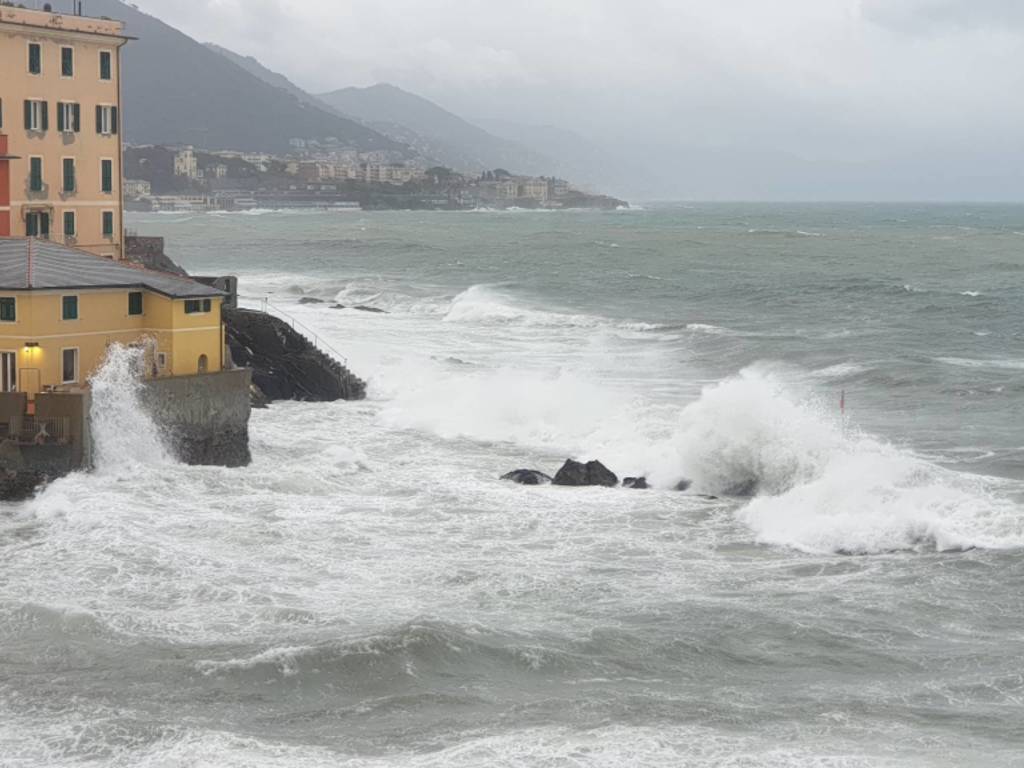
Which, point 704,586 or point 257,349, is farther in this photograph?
point 257,349

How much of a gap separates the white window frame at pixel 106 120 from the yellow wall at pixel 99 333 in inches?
433

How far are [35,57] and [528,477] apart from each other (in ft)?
58.6

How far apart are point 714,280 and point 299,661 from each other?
74.2 meters

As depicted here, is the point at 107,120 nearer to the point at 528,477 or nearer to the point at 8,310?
the point at 8,310

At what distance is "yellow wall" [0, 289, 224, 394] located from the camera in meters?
28.1

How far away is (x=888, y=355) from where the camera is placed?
5209 centimetres

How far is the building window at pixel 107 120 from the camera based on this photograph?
129ft

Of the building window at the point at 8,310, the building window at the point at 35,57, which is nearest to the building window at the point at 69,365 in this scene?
the building window at the point at 8,310

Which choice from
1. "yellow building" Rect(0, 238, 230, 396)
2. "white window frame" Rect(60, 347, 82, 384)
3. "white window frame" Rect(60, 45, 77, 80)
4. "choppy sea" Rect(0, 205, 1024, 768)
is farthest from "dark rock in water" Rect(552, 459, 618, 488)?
"white window frame" Rect(60, 45, 77, 80)

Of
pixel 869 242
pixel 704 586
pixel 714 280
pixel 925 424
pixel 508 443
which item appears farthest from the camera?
pixel 869 242

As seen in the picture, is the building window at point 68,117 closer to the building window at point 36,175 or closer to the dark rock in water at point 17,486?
the building window at point 36,175

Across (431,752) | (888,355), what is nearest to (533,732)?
(431,752)

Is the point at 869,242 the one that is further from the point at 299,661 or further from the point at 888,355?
the point at 299,661

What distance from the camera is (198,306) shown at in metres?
30.7
